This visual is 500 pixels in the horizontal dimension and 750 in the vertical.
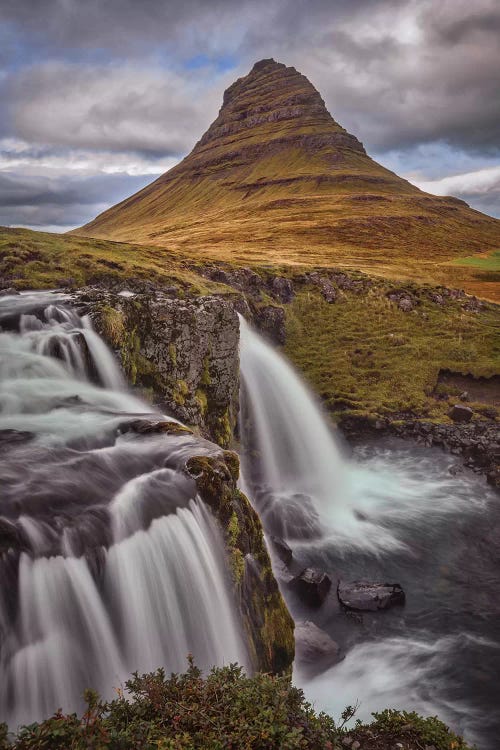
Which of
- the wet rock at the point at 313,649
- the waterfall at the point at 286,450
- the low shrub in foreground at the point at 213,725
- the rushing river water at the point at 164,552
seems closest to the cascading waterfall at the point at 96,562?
the rushing river water at the point at 164,552

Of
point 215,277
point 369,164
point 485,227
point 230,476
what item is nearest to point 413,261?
point 215,277

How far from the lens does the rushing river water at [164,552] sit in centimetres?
728

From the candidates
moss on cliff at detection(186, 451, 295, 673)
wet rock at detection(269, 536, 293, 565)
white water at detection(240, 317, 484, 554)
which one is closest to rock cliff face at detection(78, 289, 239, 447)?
white water at detection(240, 317, 484, 554)

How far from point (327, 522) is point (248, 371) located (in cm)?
992

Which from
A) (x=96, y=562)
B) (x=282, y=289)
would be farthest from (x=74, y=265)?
(x=96, y=562)

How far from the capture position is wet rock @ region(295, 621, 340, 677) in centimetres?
1147

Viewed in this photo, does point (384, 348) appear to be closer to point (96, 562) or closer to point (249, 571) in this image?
point (249, 571)

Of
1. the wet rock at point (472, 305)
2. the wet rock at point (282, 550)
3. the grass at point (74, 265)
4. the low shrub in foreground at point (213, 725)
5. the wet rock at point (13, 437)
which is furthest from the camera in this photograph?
the wet rock at point (472, 305)

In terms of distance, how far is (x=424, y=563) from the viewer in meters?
16.2

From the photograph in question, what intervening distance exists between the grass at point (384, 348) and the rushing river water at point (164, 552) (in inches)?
292

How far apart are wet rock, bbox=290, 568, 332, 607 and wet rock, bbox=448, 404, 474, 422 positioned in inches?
608

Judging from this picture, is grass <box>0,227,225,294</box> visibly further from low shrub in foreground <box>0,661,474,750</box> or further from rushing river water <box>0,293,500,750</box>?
low shrub in foreground <box>0,661,474,750</box>

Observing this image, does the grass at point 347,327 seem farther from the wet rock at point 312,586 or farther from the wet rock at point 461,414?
the wet rock at point 312,586

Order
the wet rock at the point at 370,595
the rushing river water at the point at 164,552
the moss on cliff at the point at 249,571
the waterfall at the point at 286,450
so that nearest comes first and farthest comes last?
the rushing river water at the point at 164,552
the moss on cliff at the point at 249,571
the wet rock at the point at 370,595
the waterfall at the point at 286,450
